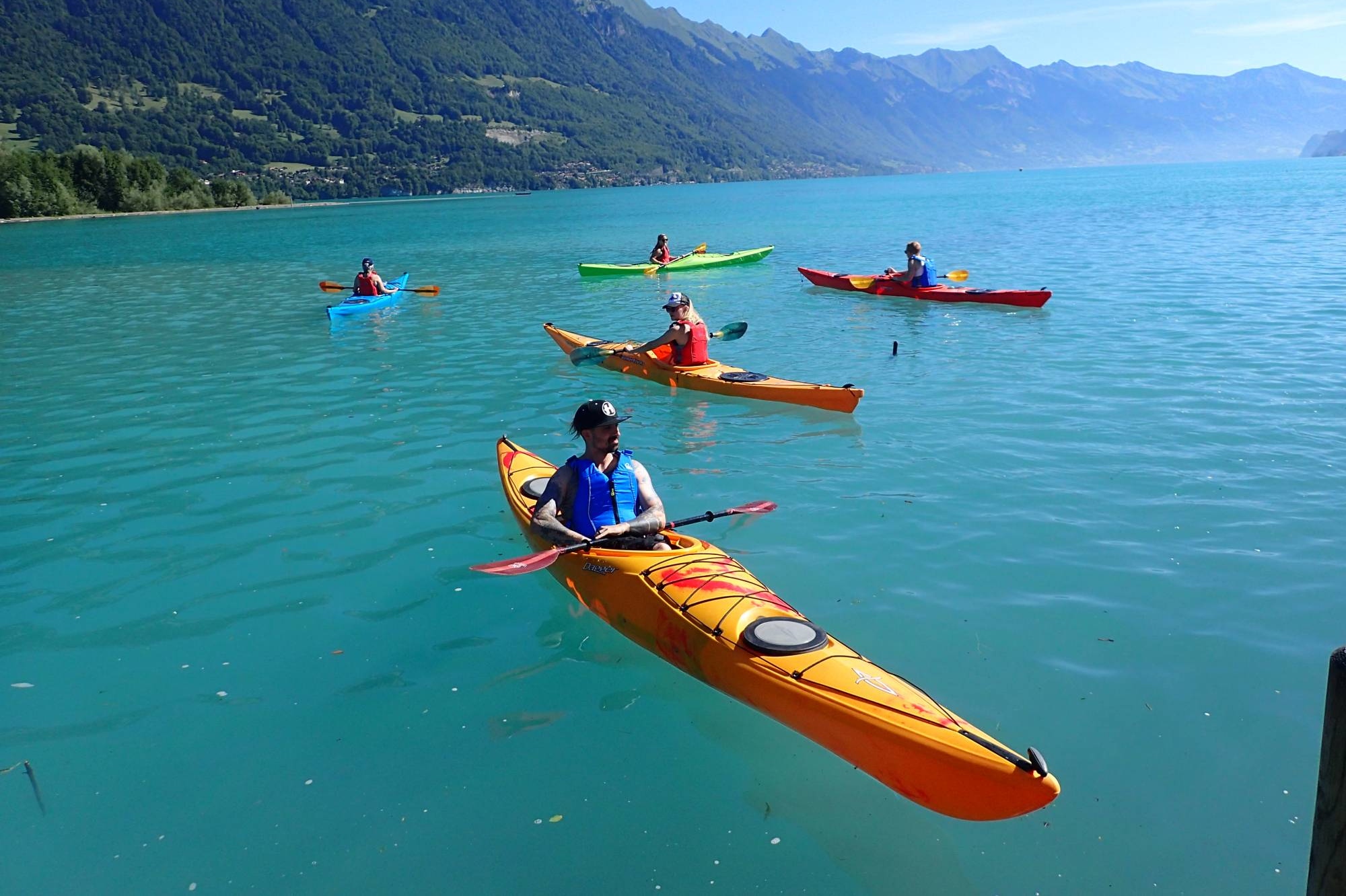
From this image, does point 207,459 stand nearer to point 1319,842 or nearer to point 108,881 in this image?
point 108,881

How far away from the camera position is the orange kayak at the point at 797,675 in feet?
14.6

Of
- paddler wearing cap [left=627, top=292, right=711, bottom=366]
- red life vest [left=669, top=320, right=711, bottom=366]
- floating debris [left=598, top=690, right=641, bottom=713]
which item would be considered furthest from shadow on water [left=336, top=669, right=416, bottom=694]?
red life vest [left=669, top=320, right=711, bottom=366]

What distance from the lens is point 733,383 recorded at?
549 inches

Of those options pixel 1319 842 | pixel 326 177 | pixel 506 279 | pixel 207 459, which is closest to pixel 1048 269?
pixel 506 279

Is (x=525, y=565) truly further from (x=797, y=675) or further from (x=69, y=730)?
(x=69, y=730)

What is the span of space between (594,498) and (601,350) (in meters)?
8.65

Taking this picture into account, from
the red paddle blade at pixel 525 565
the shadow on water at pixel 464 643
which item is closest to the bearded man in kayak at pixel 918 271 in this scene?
the red paddle blade at pixel 525 565

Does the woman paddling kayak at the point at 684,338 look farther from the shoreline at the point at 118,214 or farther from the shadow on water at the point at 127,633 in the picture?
the shoreline at the point at 118,214

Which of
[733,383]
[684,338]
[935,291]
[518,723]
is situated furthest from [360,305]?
[518,723]

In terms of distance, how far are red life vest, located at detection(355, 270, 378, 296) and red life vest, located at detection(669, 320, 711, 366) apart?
13.1m

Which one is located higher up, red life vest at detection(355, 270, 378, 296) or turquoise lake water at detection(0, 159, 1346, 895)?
red life vest at detection(355, 270, 378, 296)

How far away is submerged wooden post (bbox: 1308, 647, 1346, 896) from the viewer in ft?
8.65

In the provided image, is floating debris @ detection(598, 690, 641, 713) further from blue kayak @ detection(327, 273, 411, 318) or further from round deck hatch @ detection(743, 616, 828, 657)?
blue kayak @ detection(327, 273, 411, 318)

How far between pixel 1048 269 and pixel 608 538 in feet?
84.0
